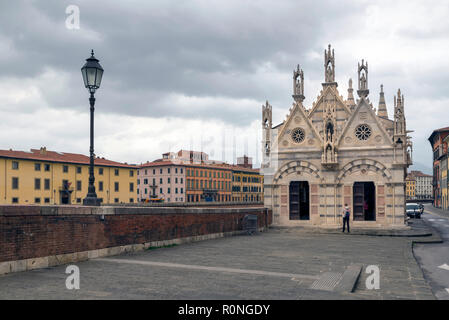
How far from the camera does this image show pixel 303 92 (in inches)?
1134

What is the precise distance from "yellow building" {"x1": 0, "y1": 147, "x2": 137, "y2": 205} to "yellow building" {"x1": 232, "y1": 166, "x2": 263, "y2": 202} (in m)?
39.6

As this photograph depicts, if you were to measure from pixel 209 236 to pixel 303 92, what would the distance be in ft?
43.2

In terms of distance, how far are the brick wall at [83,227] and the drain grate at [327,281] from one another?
661 cm

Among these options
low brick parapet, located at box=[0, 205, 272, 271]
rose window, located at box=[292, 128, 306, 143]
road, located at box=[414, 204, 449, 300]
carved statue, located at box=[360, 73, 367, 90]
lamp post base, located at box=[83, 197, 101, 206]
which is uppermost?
carved statue, located at box=[360, 73, 367, 90]

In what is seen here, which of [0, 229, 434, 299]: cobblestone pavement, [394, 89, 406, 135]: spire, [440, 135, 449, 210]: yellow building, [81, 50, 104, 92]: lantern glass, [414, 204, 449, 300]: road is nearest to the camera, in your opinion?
[0, 229, 434, 299]: cobblestone pavement

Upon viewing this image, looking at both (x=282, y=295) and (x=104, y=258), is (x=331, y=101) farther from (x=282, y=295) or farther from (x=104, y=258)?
(x=282, y=295)

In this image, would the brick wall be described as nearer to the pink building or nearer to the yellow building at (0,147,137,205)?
the yellow building at (0,147,137,205)

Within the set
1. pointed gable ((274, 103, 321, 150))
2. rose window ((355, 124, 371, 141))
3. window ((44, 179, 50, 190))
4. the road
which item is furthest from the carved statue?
window ((44, 179, 50, 190))

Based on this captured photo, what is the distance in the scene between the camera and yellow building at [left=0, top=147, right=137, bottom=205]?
2776 inches

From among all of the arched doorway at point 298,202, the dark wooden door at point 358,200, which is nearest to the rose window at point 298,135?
the arched doorway at point 298,202

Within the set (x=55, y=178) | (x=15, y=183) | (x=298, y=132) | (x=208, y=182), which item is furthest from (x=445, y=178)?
(x=15, y=183)

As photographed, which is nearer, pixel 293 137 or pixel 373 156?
pixel 373 156

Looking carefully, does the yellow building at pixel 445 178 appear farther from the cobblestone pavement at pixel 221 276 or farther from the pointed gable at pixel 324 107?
the cobblestone pavement at pixel 221 276
